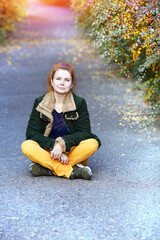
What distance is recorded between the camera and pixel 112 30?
5543mm

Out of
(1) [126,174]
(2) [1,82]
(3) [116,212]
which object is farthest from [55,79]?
(2) [1,82]

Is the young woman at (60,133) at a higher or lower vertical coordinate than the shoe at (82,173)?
higher

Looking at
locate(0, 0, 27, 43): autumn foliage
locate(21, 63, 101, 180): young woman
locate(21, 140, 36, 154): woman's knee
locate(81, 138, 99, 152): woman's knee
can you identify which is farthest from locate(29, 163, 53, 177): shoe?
locate(0, 0, 27, 43): autumn foliage

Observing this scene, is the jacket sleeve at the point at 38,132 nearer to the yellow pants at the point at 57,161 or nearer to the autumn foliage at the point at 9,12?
the yellow pants at the point at 57,161

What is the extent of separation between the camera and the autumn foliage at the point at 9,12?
18.4 m

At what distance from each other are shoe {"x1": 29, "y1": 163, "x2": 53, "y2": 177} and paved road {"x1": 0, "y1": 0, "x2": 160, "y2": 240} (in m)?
0.06

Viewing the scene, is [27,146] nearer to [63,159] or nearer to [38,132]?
[38,132]

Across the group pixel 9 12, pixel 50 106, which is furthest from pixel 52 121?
pixel 9 12

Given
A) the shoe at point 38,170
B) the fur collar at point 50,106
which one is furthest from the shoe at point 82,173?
the fur collar at point 50,106

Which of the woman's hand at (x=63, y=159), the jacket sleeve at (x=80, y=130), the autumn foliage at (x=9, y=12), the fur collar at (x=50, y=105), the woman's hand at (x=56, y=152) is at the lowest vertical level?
the autumn foliage at (x=9, y=12)

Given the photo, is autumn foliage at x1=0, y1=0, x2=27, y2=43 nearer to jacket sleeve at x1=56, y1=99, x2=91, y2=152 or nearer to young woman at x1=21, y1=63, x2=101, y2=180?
young woman at x1=21, y1=63, x2=101, y2=180

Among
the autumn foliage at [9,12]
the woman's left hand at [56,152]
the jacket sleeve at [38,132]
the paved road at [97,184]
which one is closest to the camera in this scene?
the paved road at [97,184]

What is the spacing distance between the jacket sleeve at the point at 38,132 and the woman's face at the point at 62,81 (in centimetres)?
30

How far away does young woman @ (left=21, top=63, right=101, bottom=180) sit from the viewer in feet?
13.4
